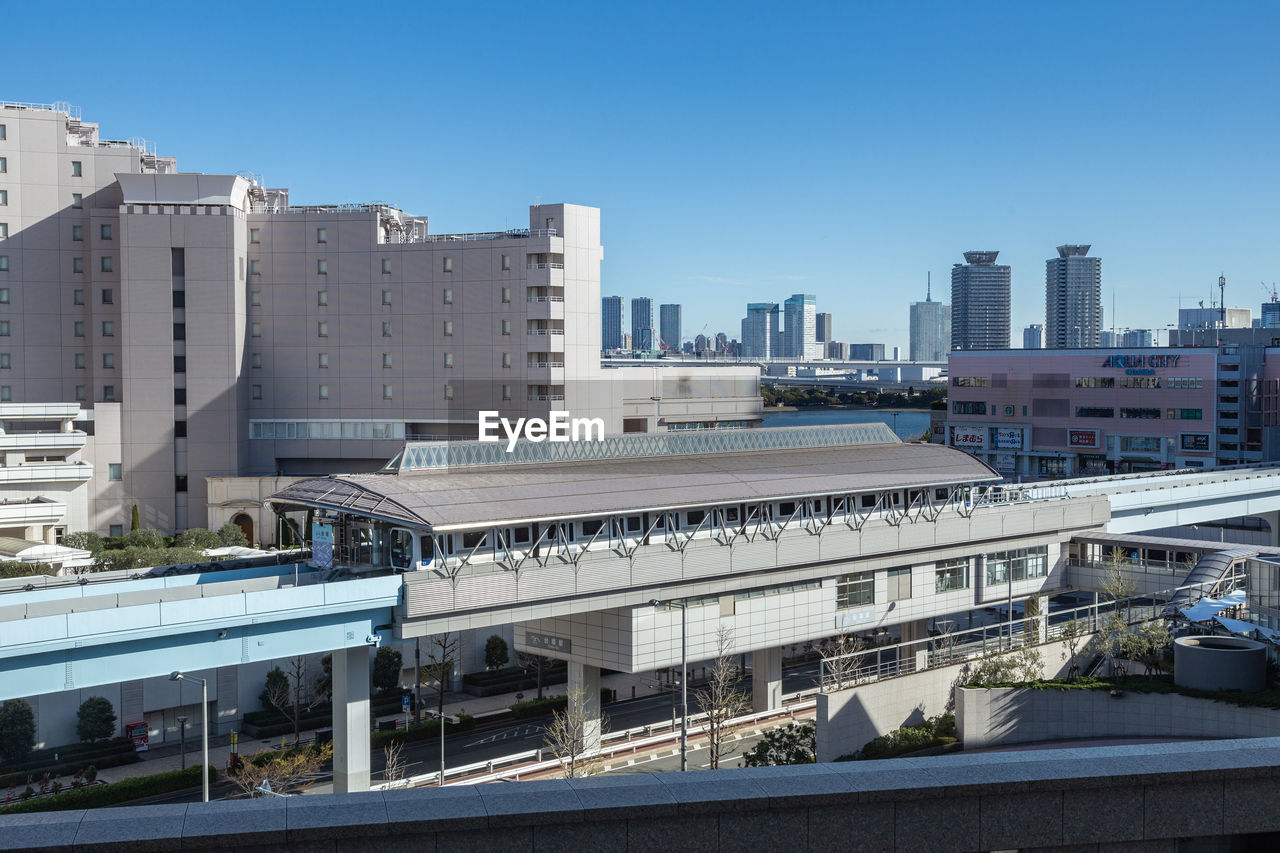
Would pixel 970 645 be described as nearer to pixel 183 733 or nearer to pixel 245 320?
pixel 183 733

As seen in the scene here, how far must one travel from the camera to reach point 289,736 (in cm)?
5538

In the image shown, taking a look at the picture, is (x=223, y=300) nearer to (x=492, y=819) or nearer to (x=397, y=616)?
(x=397, y=616)

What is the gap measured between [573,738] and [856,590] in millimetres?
16767

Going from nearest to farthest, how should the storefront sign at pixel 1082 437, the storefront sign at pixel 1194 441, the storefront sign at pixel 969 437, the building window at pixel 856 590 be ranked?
the building window at pixel 856 590 < the storefront sign at pixel 1194 441 < the storefront sign at pixel 1082 437 < the storefront sign at pixel 969 437

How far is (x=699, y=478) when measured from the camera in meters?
52.5

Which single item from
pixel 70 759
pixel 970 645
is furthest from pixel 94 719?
pixel 970 645

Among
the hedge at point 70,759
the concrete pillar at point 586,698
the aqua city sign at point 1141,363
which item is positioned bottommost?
the hedge at point 70,759

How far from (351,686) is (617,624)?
1109cm

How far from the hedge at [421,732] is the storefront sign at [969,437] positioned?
371 feet

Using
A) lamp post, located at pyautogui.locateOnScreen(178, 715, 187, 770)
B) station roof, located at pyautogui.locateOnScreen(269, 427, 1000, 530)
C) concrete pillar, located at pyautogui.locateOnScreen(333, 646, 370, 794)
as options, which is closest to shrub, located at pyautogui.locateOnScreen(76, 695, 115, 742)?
lamp post, located at pyautogui.locateOnScreen(178, 715, 187, 770)

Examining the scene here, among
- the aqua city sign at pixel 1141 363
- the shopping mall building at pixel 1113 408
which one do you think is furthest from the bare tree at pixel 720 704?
the aqua city sign at pixel 1141 363

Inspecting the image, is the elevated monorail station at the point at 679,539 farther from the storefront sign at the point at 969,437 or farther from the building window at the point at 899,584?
the storefront sign at the point at 969,437

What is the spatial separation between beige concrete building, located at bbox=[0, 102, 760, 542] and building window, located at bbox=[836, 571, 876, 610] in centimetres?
5025

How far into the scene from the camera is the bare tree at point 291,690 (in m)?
56.3
